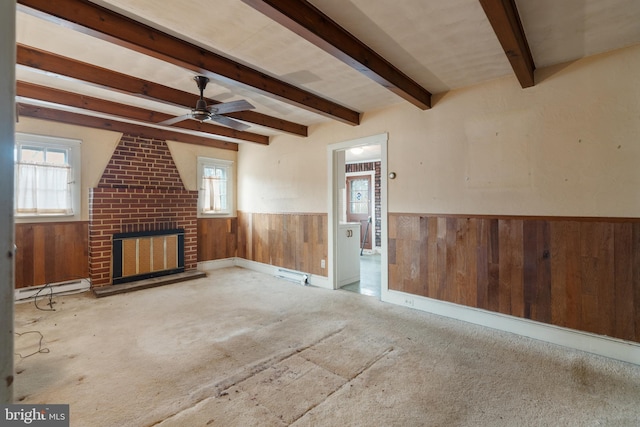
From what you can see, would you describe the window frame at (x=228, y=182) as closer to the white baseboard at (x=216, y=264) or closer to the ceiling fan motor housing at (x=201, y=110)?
the white baseboard at (x=216, y=264)

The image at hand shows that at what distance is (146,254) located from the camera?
4777 mm

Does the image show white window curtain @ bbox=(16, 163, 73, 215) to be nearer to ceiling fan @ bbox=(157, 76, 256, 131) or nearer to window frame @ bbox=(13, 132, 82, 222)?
window frame @ bbox=(13, 132, 82, 222)

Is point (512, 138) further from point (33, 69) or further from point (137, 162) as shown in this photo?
point (137, 162)

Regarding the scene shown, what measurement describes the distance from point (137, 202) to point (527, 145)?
5408 mm

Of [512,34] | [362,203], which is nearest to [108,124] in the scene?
[512,34]

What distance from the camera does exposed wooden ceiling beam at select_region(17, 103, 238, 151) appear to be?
3848 mm

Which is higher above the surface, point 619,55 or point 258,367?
point 619,55

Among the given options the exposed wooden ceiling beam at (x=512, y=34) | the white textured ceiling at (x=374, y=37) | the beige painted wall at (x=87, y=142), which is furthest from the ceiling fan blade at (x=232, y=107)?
the beige painted wall at (x=87, y=142)

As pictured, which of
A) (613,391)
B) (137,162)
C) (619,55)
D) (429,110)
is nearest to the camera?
(613,391)

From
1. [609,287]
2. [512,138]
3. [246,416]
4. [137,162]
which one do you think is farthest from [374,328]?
[137,162]

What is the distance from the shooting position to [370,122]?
13.2 ft

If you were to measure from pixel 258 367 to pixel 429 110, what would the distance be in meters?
3.24

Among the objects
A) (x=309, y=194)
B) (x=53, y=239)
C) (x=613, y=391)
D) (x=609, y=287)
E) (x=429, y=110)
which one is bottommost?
(x=613, y=391)

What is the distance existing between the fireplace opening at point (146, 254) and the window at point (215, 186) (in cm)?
83
